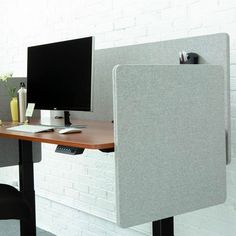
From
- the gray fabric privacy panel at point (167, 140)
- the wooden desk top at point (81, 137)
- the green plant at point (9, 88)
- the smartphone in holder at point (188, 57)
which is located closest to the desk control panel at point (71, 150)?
the wooden desk top at point (81, 137)

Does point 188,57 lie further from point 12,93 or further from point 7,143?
point 7,143

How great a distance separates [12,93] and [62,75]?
0.59 meters

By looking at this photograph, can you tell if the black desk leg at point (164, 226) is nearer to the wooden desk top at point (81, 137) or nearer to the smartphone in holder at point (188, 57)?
the wooden desk top at point (81, 137)

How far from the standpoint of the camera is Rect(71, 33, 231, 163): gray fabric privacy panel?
5.94 ft

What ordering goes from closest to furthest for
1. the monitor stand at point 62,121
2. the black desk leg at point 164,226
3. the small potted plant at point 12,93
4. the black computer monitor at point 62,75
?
1. the black desk leg at point 164,226
2. the black computer monitor at point 62,75
3. the monitor stand at point 62,121
4. the small potted plant at point 12,93

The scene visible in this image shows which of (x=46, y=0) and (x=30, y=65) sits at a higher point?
(x=46, y=0)

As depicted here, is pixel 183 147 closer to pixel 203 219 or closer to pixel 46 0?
pixel 203 219

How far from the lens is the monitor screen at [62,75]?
211 centimetres

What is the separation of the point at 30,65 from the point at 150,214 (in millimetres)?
1298

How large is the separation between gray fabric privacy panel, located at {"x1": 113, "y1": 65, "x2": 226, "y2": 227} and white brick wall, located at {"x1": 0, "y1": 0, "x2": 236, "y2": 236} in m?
0.40

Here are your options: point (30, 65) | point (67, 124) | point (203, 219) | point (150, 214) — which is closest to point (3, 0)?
point (30, 65)

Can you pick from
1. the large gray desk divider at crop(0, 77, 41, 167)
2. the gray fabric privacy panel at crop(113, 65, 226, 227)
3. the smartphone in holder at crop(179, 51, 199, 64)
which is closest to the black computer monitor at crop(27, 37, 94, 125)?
the large gray desk divider at crop(0, 77, 41, 167)

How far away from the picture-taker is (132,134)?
4.84 feet

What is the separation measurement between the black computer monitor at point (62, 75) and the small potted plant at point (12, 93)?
166 millimetres
